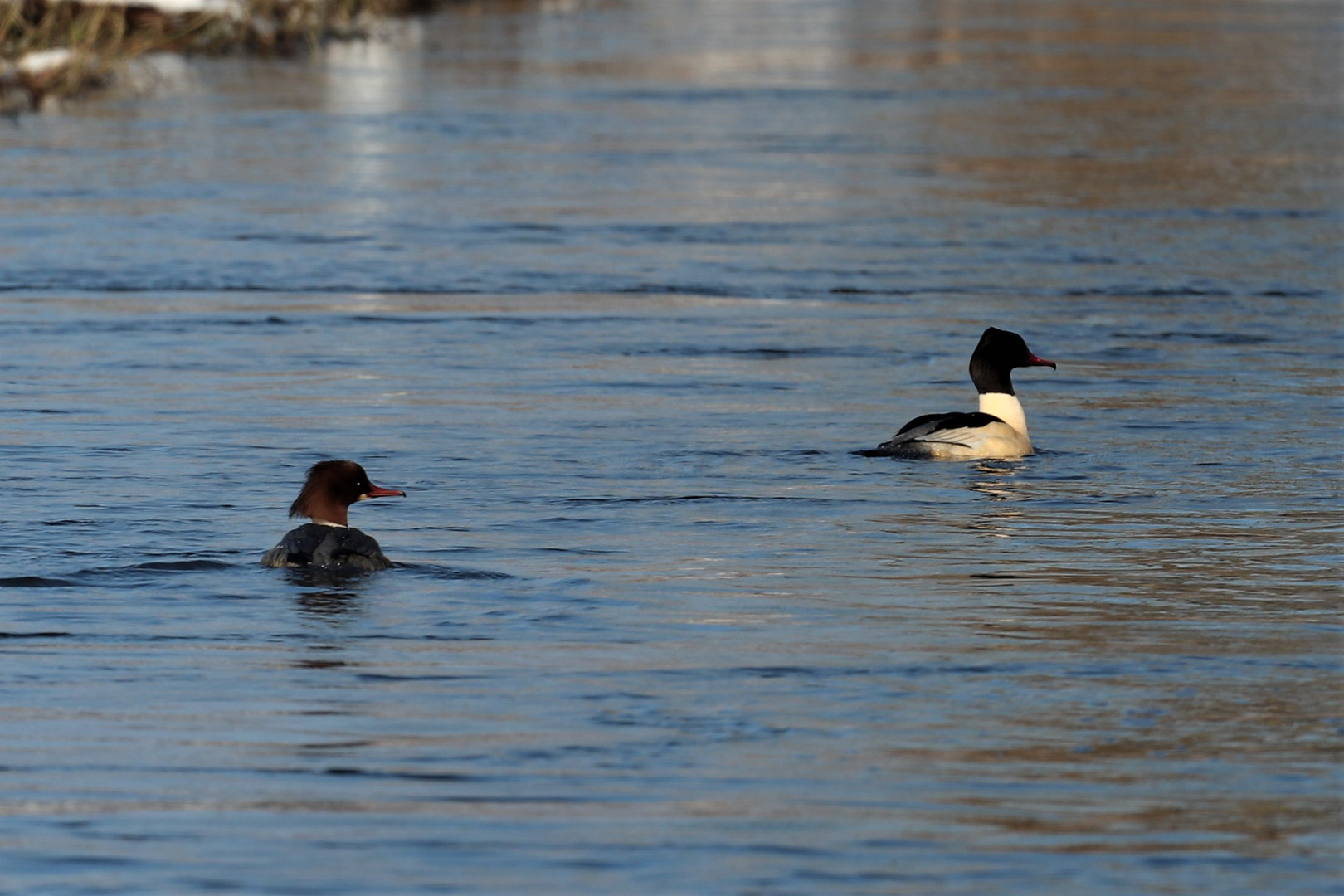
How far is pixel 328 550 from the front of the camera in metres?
9.83

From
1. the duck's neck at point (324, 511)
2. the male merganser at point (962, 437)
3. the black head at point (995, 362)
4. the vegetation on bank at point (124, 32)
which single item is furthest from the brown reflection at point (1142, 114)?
the duck's neck at point (324, 511)

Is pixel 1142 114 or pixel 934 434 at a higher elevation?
pixel 934 434

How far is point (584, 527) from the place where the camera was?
11117 millimetres

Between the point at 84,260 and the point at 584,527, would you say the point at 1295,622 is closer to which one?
the point at 584,527

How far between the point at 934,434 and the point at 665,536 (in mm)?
2403

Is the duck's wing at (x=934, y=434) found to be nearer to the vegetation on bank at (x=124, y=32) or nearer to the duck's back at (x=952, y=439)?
the duck's back at (x=952, y=439)

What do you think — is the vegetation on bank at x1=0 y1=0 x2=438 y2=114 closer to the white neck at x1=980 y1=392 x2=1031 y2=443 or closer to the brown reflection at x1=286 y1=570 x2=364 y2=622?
the white neck at x1=980 y1=392 x2=1031 y2=443

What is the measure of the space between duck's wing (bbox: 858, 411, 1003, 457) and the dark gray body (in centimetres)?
369

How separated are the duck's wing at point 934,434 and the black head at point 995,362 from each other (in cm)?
73

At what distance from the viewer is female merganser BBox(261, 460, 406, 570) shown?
9867 millimetres

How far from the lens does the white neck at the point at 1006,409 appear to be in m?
13.4

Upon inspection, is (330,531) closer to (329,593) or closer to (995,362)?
(329,593)

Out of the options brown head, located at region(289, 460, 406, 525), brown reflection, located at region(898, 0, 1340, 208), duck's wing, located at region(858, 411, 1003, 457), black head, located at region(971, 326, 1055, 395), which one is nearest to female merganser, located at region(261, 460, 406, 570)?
brown head, located at region(289, 460, 406, 525)

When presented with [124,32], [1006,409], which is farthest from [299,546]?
[124,32]
